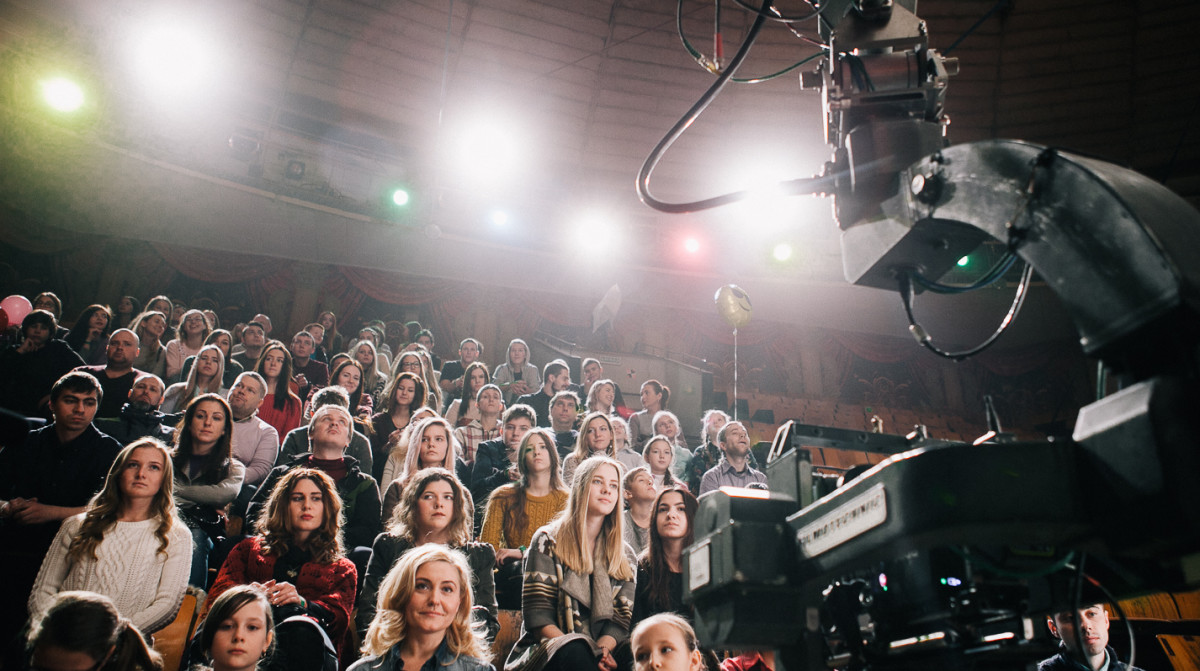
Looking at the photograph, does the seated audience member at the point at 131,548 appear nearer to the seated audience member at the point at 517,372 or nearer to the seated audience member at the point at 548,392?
the seated audience member at the point at 548,392

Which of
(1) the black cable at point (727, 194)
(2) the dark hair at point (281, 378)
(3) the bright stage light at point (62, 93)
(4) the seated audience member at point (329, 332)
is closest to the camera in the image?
(1) the black cable at point (727, 194)

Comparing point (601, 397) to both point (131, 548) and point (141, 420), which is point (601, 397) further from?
point (131, 548)

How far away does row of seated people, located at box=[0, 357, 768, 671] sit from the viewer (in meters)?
3.01

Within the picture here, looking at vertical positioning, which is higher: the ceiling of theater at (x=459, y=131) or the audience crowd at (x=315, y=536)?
the ceiling of theater at (x=459, y=131)

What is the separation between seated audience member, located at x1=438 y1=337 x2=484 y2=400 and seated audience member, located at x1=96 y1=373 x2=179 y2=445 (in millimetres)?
3257

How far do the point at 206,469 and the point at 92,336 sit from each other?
3.98 m

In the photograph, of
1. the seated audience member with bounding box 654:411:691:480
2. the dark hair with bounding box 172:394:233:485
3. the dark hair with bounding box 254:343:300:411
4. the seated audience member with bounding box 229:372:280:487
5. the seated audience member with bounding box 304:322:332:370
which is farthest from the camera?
the seated audience member with bounding box 304:322:332:370

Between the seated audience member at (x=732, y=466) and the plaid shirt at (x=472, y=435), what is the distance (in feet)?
5.96

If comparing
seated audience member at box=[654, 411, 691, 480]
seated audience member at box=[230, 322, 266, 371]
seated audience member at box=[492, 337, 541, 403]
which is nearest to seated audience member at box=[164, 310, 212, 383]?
seated audience member at box=[230, 322, 266, 371]

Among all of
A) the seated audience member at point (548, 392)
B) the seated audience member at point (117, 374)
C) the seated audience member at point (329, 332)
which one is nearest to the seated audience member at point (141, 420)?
the seated audience member at point (117, 374)

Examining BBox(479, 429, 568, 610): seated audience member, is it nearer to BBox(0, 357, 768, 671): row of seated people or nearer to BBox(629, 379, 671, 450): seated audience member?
BBox(0, 357, 768, 671): row of seated people

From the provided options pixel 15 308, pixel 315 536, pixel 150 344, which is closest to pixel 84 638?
pixel 315 536

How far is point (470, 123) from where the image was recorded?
12703 millimetres

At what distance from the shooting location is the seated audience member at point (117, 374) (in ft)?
15.8
